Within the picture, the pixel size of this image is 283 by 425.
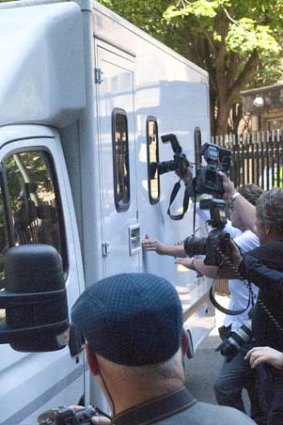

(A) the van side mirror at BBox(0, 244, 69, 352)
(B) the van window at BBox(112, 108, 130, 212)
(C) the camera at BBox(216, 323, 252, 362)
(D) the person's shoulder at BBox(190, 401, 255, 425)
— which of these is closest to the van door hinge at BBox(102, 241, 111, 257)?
(B) the van window at BBox(112, 108, 130, 212)

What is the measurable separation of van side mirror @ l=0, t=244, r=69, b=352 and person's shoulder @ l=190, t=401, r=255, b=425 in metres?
0.88

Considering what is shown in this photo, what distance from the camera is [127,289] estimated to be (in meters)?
1.60

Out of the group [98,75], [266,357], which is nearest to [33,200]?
[98,75]

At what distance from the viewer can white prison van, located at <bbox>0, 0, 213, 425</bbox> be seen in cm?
251

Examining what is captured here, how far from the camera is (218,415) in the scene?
1.63 metres

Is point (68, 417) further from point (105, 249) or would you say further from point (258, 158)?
point (258, 158)

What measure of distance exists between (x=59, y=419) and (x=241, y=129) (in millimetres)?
24875

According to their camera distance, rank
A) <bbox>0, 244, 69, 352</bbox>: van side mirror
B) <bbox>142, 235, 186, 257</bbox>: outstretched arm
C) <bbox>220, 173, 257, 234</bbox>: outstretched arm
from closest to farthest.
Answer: <bbox>0, 244, 69, 352</bbox>: van side mirror → <bbox>220, 173, 257, 234</bbox>: outstretched arm → <bbox>142, 235, 186, 257</bbox>: outstretched arm

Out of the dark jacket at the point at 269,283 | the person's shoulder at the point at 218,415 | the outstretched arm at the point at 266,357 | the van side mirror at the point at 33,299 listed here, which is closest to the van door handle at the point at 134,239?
the dark jacket at the point at 269,283

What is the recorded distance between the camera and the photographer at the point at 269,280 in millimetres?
3648

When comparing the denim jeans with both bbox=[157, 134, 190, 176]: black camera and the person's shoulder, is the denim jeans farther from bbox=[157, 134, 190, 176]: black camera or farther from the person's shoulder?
the person's shoulder

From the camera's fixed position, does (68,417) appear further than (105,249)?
No

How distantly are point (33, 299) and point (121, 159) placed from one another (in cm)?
202

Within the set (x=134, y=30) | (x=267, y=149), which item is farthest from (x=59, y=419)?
(x=267, y=149)
